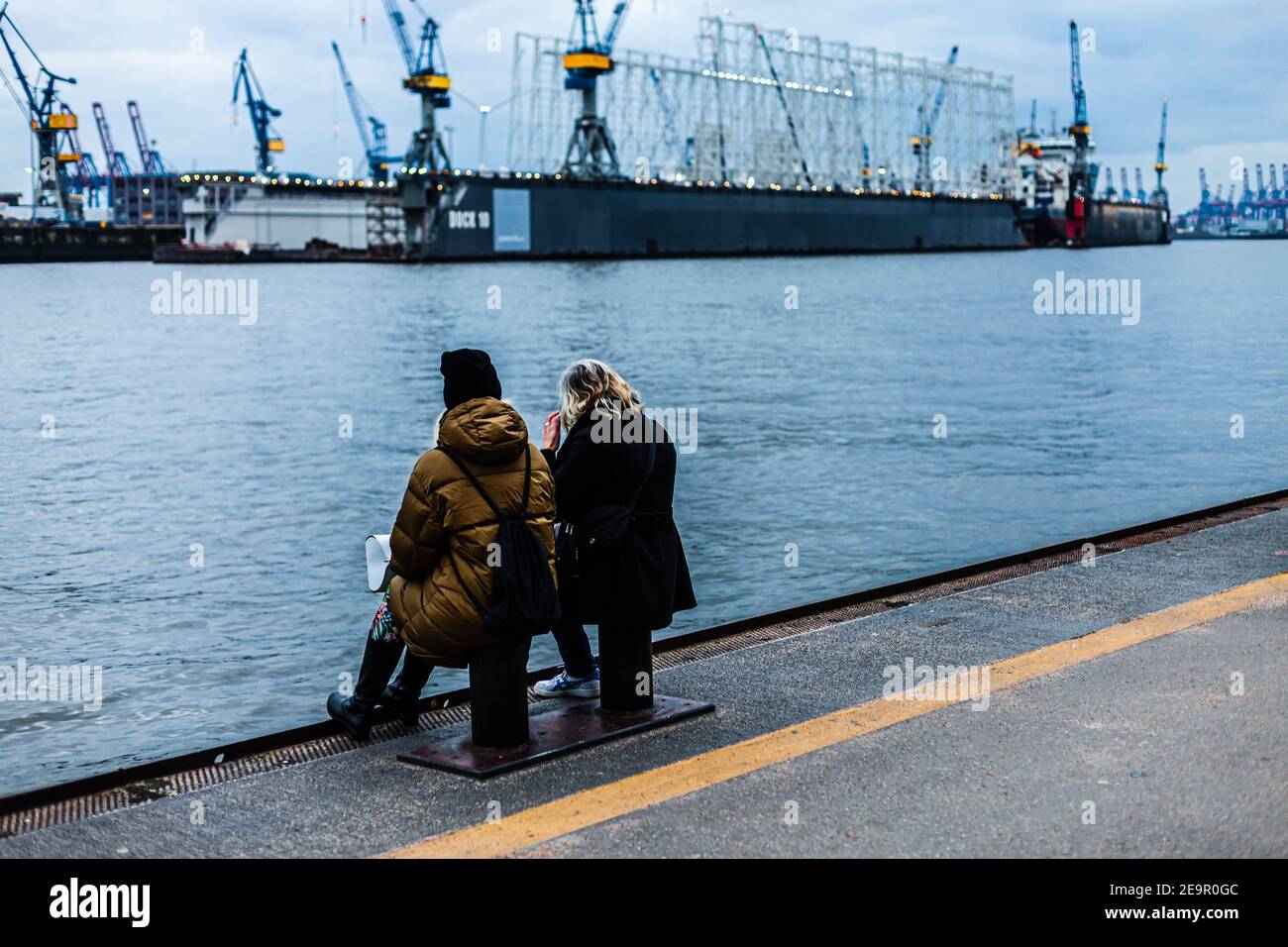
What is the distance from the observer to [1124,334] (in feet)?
156

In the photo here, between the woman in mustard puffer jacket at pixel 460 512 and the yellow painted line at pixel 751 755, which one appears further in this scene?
the woman in mustard puffer jacket at pixel 460 512

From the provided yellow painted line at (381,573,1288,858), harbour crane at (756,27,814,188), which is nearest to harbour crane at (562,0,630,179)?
harbour crane at (756,27,814,188)

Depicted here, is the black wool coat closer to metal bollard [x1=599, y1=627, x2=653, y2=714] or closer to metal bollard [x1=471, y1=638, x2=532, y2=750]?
metal bollard [x1=599, y1=627, x2=653, y2=714]

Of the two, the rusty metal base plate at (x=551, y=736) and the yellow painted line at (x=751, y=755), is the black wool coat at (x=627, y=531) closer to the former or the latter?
the rusty metal base plate at (x=551, y=736)

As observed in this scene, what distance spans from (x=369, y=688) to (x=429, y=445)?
55.6ft

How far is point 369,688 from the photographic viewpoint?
5.79 metres

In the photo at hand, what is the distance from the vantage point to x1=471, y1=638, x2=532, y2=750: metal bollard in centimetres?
533

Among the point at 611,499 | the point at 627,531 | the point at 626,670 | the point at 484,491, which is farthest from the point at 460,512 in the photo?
the point at 626,670

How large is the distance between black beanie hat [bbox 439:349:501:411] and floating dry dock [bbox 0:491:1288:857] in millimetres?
1349

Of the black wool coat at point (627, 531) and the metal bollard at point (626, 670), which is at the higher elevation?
the black wool coat at point (627, 531)

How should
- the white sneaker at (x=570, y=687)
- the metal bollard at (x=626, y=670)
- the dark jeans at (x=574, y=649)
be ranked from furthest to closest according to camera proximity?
the white sneaker at (x=570, y=687)
the dark jeans at (x=574, y=649)
the metal bollard at (x=626, y=670)

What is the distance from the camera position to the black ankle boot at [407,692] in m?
5.80

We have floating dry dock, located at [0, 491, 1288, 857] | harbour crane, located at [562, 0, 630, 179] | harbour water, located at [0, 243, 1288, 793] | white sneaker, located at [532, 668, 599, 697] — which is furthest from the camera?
harbour crane, located at [562, 0, 630, 179]

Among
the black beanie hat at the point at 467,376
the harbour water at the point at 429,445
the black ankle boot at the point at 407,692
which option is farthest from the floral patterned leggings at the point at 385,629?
the harbour water at the point at 429,445
